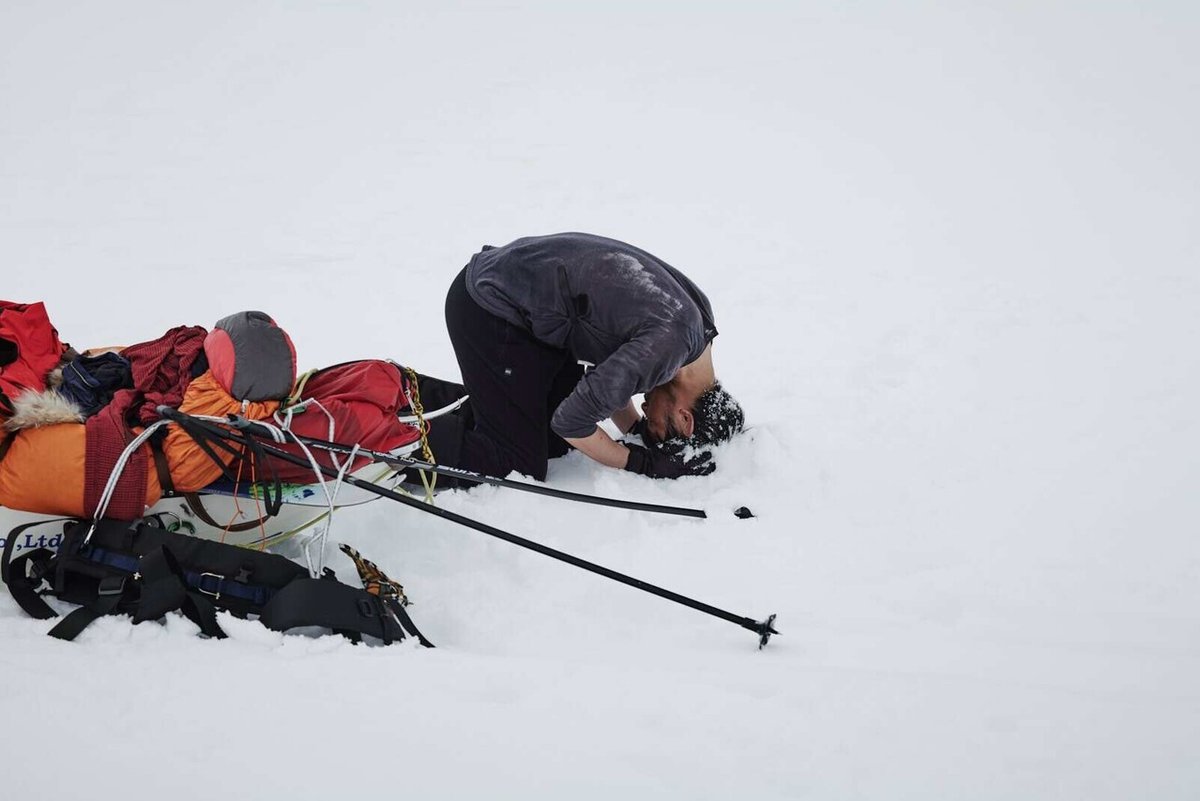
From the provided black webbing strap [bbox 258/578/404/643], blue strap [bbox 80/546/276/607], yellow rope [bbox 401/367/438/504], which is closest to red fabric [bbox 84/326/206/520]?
blue strap [bbox 80/546/276/607]

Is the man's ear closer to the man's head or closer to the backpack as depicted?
the man's head

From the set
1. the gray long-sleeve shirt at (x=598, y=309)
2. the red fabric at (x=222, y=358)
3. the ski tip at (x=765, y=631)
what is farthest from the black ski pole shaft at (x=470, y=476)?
the ski tip at (x=765, y=631)

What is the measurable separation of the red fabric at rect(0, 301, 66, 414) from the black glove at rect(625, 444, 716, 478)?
1.94 m

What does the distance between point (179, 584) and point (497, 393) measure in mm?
1356

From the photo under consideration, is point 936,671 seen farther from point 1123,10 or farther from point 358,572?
point 1123,10

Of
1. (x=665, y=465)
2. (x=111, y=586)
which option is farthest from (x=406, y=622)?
(x=665, y=465)

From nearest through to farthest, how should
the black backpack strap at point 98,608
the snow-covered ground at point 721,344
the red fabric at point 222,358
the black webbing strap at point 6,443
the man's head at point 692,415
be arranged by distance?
the snow-covered ground at point 721,344 < the black backpack strap at point 98,608 < the black webbing strap at point 6,443 < the red fabric at point 222,358 < the man's head at point 692,415

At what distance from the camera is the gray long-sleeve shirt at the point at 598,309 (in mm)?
2996

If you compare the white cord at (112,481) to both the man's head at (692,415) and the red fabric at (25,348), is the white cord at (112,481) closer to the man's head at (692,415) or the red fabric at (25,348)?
the red fabric at (25,348)

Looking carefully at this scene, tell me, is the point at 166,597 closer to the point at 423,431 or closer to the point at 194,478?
the point at 194,478

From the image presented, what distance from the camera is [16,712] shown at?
1.86 m

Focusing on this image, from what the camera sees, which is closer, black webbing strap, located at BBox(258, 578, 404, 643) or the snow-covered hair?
black webbing strap, located at BBox(258, 578, 404, 643)

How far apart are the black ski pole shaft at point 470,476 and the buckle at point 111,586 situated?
516 mm

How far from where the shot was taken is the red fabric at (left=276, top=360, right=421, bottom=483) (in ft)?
9.36
